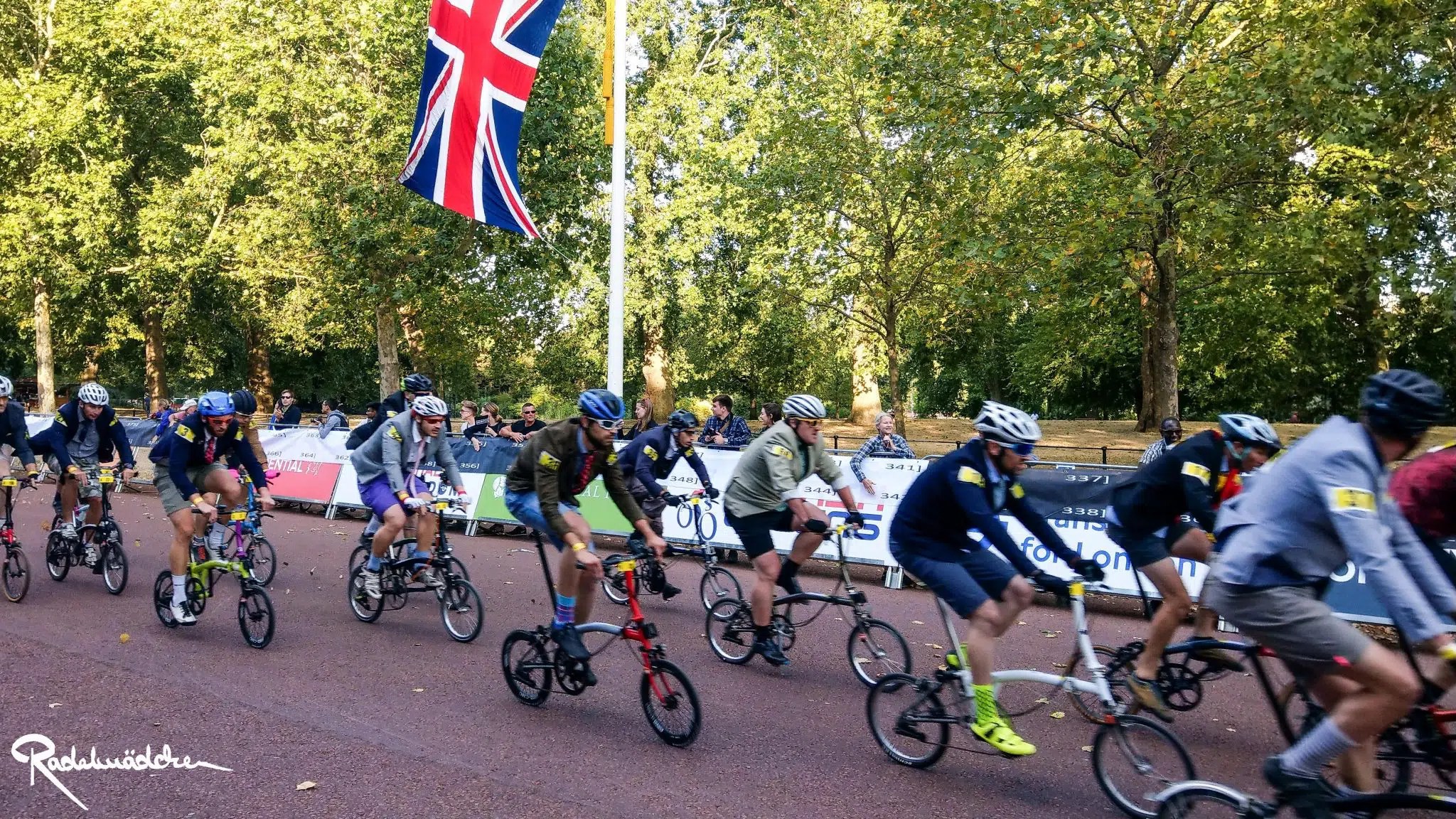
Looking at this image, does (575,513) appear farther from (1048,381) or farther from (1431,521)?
(1048,381)

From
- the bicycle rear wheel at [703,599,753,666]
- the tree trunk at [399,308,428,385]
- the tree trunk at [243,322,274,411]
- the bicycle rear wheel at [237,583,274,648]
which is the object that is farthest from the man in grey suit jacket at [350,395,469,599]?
the tree trunk at [243,322,274,411]

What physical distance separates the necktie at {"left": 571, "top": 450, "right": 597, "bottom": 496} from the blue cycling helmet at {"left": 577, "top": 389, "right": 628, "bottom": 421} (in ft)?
1.02

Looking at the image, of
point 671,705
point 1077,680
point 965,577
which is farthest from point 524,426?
point 1077,680

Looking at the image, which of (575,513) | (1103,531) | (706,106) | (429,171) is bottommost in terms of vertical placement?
(1103,531)

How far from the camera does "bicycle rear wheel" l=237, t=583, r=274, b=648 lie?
26.3 ft

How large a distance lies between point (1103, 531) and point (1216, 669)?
453 cm

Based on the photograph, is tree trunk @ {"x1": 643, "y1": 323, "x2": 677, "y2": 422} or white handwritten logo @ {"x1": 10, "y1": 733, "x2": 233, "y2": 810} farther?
tree trunk @ {"x1": 643, "y1": 323, "x2": 677, "y2": 422}

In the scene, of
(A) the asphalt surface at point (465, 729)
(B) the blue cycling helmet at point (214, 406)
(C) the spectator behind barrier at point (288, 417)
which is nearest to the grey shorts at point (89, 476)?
(A) the asphalt surface at point (465, 729)

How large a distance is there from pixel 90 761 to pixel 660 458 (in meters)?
5.46

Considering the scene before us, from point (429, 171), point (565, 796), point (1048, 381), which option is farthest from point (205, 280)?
point (565, 796)

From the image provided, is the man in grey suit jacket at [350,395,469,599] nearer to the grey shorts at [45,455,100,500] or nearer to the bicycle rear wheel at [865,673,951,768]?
the grey shorts at [45,455,100,500]

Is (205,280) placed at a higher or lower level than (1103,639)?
higher

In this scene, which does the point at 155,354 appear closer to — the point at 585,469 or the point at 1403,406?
the point at 585,469

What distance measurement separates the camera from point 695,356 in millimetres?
35281
